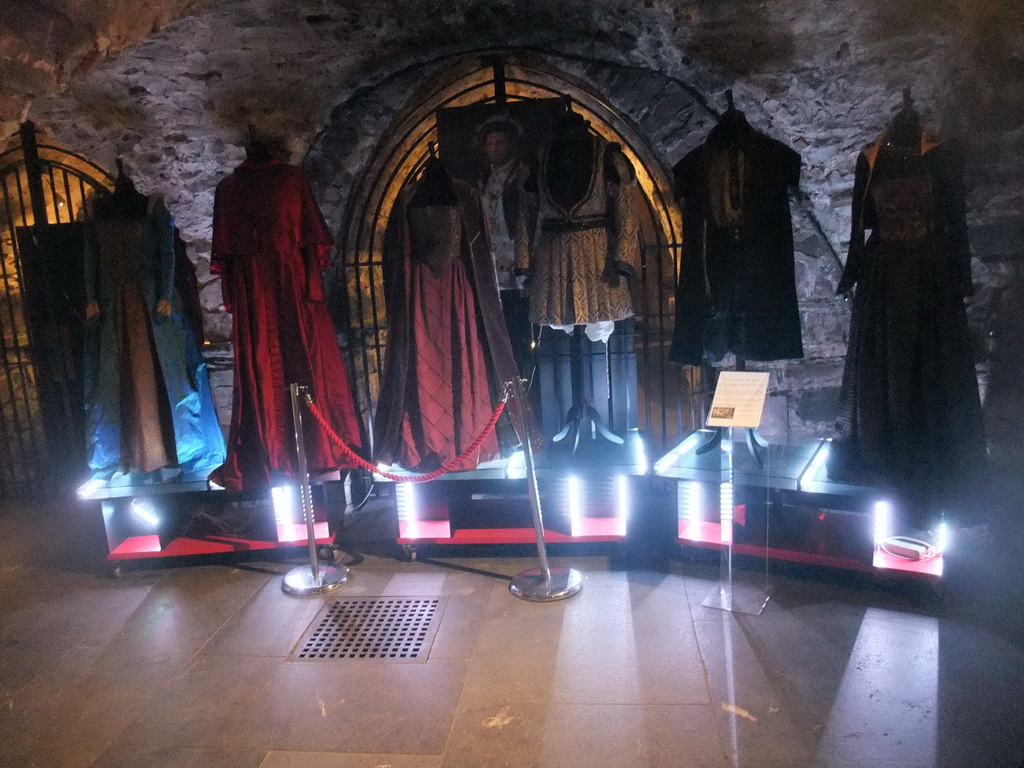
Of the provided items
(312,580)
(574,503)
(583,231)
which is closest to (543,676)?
(574,503)

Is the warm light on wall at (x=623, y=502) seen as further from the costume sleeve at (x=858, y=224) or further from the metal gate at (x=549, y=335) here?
the costume sleeve at (x=858, y=224)

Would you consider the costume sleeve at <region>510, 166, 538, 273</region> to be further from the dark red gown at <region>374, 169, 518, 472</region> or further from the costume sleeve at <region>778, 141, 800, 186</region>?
the costume sleeve at <region>778, 141, 800, 186</region>

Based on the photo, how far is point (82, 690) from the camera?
2979 millimetres

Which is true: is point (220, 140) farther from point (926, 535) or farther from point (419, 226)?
point (926, 535)

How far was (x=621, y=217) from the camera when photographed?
12.1ft

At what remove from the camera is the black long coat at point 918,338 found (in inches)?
127

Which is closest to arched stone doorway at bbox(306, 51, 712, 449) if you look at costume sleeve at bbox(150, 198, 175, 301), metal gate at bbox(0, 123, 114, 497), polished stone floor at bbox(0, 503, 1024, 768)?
costume sleeve at bbox(150, 198, 175, 301)

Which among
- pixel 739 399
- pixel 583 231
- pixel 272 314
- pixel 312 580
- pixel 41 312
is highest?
pixel 583 231

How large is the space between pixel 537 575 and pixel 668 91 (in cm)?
272

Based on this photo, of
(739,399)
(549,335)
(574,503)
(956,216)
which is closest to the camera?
(739,399)

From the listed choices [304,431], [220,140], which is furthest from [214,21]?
[304,431]

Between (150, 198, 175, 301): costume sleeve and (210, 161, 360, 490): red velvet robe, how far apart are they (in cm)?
34

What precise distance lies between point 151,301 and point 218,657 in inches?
78.4

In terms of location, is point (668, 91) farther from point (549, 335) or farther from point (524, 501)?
point (524, 501)
